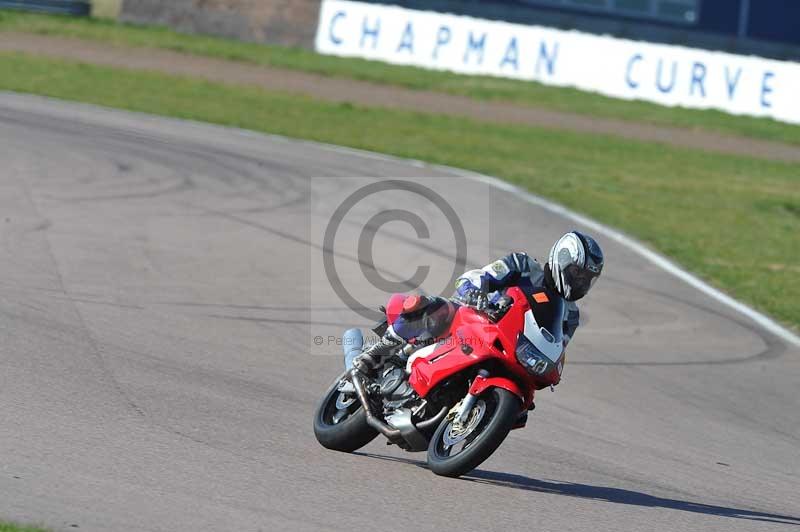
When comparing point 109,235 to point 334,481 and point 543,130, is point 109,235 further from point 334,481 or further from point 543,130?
point 543,130

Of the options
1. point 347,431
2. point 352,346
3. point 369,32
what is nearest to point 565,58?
point 369,32

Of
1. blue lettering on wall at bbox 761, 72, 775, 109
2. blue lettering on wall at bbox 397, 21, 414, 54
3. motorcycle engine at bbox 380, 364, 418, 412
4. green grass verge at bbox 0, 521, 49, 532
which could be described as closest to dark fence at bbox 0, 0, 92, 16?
blue lettering on wall at bbox 397, 21, 414, 54

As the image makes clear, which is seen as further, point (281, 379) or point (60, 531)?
point (281, 379)

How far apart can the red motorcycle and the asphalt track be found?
0.61ft

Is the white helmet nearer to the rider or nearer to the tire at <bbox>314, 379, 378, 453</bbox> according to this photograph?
the rider

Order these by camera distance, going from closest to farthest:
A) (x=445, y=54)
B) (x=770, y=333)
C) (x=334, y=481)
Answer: (x=334, y=481) → (x=770, y=333) → (x=445, y=54)

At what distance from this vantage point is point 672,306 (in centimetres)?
1318

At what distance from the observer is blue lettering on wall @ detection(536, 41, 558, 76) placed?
30.3 metres

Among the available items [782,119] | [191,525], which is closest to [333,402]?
[191,525]

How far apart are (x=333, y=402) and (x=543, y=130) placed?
19.5m

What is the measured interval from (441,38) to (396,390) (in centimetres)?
2501

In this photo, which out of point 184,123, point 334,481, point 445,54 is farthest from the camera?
point 445,54

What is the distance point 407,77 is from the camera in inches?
1188

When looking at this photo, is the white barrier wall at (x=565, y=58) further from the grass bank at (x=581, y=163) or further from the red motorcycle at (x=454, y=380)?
the red motorcycle at (x=454, y=380)
